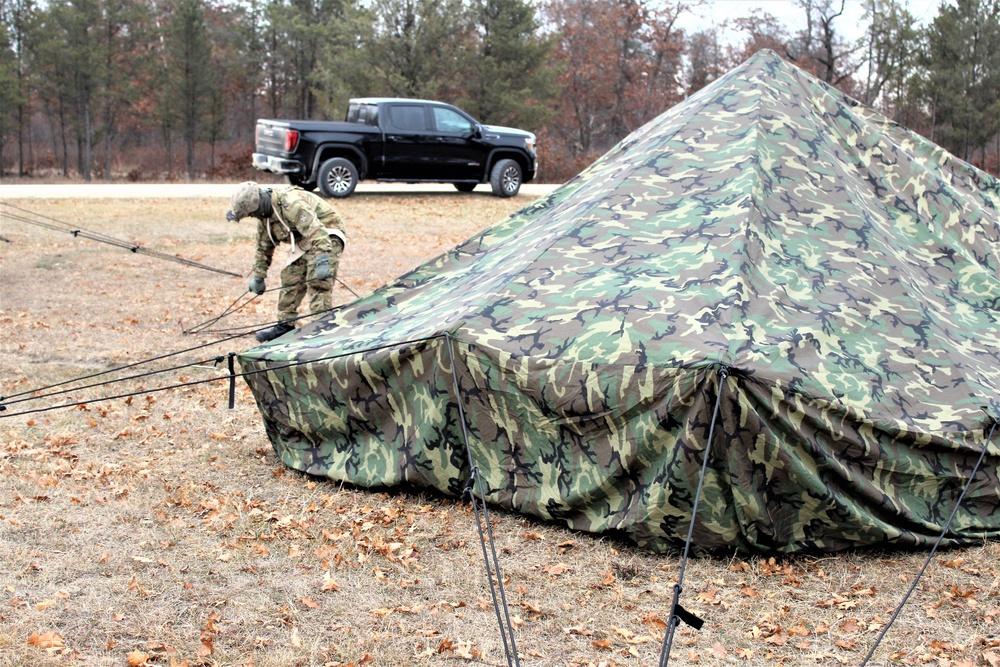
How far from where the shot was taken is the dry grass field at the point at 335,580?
443 centimetres

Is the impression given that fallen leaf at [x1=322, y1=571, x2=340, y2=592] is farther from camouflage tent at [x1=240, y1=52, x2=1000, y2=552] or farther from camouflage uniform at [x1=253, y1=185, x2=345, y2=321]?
camouflage uniform at [x1=253, y1=185, x2=345, y2=321]

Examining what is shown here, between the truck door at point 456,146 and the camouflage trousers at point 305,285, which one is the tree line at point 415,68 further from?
the camouflage trousers at point 305,285

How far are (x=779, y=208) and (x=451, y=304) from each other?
2.11m

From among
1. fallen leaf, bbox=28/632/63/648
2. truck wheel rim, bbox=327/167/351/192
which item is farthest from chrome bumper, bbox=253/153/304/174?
fallen leaf, bbox=28/632/63/648

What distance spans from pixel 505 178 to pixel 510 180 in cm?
22

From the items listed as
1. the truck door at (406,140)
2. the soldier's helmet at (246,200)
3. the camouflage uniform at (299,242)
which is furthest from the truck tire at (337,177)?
the soldier's helmet at (246,200)

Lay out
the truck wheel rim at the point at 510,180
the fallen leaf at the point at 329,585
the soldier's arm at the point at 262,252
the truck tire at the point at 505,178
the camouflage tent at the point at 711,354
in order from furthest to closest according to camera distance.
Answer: the truck wheel rim at the point at 510,180, the truck tire at the point at 505,178, the soldier's arm at the point at 262,252, the camouflage tent at the point at 711,354, the fallen leaf at the point at 329,585

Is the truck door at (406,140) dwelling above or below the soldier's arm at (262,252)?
above

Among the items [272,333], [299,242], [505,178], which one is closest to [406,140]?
[505,178]

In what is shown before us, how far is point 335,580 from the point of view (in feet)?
16.6

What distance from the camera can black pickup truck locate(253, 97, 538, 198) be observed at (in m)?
19.3

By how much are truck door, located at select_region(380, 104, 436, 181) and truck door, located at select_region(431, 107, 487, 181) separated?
0.19 metres

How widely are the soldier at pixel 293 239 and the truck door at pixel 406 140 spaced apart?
36.9ft

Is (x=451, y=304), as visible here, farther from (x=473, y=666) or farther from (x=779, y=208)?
(x=473, y=666)
